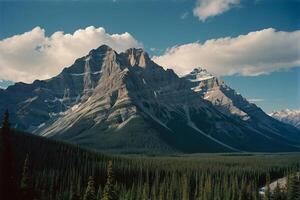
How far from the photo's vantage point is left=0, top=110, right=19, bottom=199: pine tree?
109 feet

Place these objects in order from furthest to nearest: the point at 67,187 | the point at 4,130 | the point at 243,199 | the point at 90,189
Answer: the point at 67,187, the point at 243,199, the point at 90,189, the point at 4,130

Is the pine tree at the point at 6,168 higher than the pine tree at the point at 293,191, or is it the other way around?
the pine tree at the point at 6,168

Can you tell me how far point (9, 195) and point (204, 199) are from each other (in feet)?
445

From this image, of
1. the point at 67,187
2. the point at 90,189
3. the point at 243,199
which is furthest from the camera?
the point at 67,187

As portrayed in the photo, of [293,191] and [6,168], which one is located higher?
[6,168]

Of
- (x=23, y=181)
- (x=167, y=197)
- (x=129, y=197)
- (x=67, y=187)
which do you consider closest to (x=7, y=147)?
(x=23, y=181)

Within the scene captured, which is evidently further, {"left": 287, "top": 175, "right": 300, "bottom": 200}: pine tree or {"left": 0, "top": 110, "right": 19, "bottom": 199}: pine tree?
{"left": 287, "top": 175, "right": 300, "bottom": 200}: pine tree

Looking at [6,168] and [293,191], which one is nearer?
[6,168]

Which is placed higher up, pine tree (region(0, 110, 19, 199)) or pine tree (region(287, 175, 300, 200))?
pine tree (region(0, 110, 19, 199))

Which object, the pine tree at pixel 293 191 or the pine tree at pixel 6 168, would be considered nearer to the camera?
the pine tree at pixel 6 168

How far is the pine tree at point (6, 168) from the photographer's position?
33.2 m

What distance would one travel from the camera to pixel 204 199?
16238cm

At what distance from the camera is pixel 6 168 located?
1320 inches

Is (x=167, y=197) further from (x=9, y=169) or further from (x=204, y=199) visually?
(x=9, y=169)
